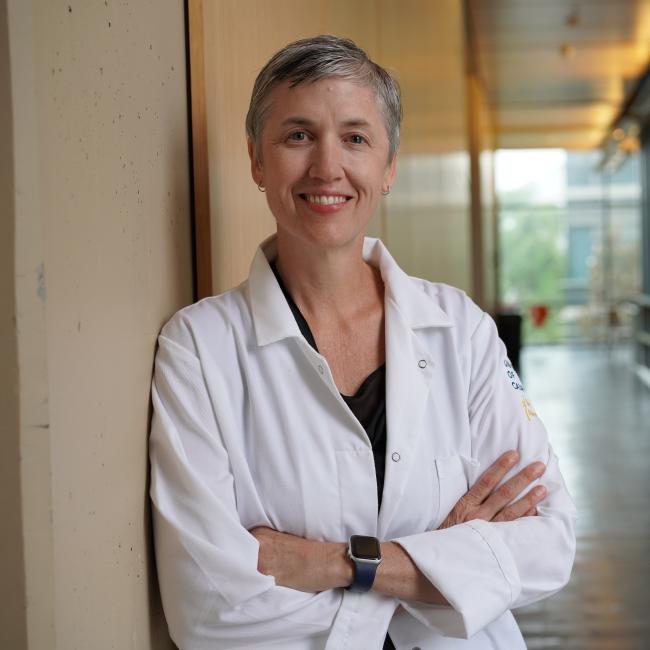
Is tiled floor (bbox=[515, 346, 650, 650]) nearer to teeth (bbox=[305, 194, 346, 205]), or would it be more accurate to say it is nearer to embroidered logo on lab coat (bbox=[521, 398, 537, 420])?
embroidered logo on lab coat (bbox=[521, 398, 537, 420])

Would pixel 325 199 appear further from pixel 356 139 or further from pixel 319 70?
pixel 319 70

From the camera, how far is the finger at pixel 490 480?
6.18 feet

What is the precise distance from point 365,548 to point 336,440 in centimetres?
21

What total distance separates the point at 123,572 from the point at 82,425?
1.13ft

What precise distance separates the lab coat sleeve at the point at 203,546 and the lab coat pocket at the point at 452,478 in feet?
0.98

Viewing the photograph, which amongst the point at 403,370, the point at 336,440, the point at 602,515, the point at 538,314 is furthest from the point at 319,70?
the point at 538,314

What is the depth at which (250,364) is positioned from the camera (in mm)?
1819

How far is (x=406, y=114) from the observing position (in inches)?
171

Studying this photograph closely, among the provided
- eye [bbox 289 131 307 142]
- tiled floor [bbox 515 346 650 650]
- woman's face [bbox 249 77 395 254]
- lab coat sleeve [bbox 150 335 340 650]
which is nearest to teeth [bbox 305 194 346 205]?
woman's face [bbox 249 77 395 254]

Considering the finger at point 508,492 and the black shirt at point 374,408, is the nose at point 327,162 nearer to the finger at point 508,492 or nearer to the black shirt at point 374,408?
the black shirt at point 374,408

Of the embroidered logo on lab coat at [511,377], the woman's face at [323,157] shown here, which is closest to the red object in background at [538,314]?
the embroidered logo on lab coat at [511,377]

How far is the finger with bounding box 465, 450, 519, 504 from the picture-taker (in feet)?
6.18

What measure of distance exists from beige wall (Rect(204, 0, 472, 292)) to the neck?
29 centimetres

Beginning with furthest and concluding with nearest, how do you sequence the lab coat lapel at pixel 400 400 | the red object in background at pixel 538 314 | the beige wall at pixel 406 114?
the red object in background at pixel 538 314
the beige wall at pixel 406 114
the lab coat lapel at pixel 400 400
